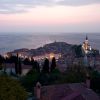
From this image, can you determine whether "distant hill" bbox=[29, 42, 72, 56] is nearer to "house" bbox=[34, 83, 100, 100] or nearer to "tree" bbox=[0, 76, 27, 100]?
"house" bbox=[34, 83, 100, 100]

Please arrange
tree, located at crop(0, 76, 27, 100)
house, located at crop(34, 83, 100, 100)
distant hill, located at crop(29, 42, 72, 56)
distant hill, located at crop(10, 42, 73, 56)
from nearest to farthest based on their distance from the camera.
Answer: tree, located at crop(0, 76, 27, 100), house, located at crop(34, 83, 100, 100), distant hill, located at crop(10, 42, 73, 56), distant hill, located at crop(29, 42, 72, 56)

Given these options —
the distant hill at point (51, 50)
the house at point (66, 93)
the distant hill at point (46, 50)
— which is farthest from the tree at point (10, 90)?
the distant hill at point (51, 50)

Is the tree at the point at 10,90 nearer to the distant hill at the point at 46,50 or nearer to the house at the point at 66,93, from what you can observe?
the house at the point at 66,93

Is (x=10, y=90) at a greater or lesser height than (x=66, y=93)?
greater

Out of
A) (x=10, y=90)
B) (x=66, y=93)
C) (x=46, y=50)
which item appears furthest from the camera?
(x=46, y=50)

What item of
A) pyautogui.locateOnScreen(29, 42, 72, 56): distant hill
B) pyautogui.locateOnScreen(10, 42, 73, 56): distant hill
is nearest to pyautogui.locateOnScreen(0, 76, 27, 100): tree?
pyautogui.locateOnScreen(10, 42, 73, 56): distant hill

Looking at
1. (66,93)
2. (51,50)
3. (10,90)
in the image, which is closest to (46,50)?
(51,50)

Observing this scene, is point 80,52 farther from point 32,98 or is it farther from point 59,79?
point 32,98

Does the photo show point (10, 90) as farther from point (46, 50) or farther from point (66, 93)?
point (46, 50)
